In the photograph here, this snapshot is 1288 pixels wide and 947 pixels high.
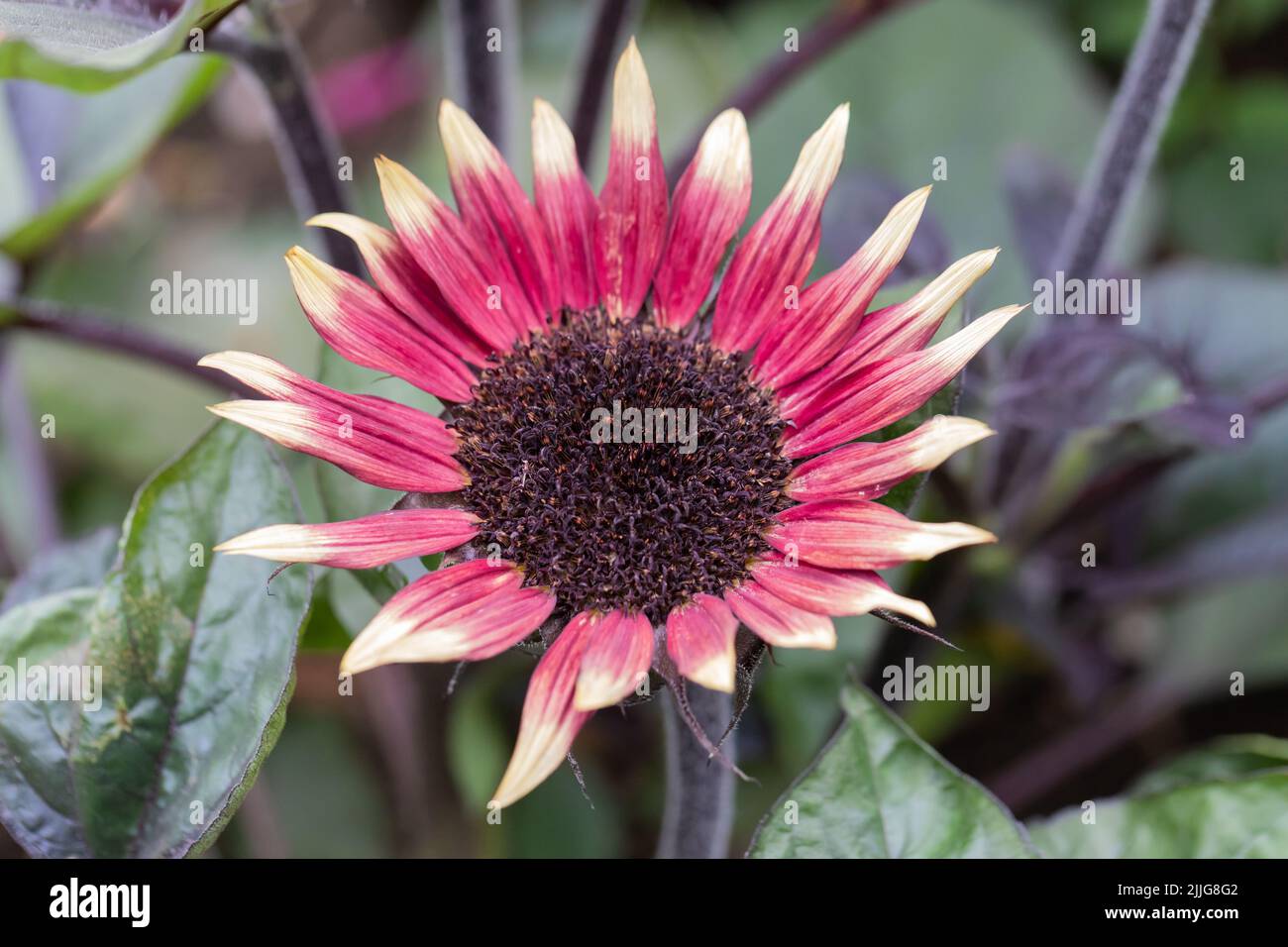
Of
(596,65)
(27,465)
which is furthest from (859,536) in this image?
(27,465)

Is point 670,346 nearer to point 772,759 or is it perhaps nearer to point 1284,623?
point 772,759

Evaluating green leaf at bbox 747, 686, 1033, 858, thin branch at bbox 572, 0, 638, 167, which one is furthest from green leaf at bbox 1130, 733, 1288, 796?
thin branch at bbox 572, 0, 638, 167

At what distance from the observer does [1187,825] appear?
583mm

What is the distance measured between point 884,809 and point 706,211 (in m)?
0.30

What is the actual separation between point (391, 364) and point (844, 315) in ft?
0.69

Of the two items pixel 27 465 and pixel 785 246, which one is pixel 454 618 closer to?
pixel 785 246

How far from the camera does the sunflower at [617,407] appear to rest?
1.53 feet

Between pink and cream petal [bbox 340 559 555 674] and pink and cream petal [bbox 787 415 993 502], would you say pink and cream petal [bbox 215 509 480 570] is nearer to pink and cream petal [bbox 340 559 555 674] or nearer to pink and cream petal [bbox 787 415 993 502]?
pink and cream petal [bbox 340 559 555 674]

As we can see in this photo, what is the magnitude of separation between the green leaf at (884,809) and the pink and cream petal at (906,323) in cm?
15

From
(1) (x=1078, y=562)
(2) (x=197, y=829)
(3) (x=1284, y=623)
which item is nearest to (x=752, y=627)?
(2) (x=197, y=829)

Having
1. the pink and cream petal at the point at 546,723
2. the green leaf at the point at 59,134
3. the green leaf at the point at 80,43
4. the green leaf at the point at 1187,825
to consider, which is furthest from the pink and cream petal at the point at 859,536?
the green leaf at the point at 59,134

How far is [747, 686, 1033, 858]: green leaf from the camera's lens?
52 cm

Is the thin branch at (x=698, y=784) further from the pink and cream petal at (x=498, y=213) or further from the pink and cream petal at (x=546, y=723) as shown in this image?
the pink and cream petal at (x=498, y=213)

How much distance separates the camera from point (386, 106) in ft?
4.47
